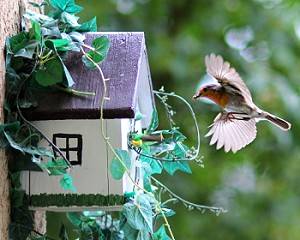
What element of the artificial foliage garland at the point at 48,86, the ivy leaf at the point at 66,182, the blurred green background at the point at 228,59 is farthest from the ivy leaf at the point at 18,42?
the blurred green background at the point at 228,59

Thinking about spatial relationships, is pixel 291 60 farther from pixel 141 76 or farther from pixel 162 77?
pixel 141 76

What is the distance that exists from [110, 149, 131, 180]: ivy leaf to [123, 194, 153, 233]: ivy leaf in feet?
0.20

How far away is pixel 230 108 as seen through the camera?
1.49 metres

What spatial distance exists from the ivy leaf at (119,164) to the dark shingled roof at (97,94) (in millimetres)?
64

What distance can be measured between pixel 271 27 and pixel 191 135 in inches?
18.5

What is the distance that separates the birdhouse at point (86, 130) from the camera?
1.31 meters

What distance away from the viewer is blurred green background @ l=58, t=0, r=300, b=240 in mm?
2697

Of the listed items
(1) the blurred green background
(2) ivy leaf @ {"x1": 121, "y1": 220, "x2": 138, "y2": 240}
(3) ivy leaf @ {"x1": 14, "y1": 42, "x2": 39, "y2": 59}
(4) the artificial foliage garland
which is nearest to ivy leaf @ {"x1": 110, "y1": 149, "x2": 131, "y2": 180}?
(4) the artificial foliage garland

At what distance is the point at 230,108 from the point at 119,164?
0.28 m

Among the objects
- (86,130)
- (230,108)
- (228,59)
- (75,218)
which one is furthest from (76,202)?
(228,59)

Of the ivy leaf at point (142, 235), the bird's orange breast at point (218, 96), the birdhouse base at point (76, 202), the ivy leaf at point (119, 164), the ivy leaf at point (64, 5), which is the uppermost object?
the ivy leaf at point (64, 5)

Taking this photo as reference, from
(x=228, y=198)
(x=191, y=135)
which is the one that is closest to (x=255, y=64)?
(x=191, y=135)

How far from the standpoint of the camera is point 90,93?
51.4 inches

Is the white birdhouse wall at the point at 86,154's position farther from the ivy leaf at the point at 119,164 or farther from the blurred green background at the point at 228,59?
the blurred green background at the point at 228,59
